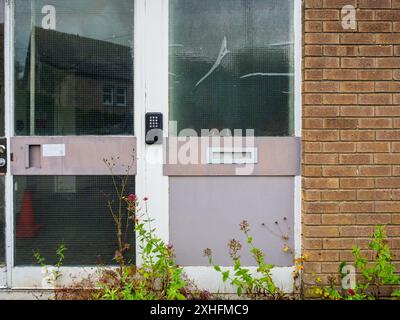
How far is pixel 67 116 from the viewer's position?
3982mm

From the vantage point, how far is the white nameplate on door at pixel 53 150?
13.0 feet

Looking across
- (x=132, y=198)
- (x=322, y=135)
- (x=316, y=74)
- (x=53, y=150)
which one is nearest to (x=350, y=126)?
(x=322, y=135)

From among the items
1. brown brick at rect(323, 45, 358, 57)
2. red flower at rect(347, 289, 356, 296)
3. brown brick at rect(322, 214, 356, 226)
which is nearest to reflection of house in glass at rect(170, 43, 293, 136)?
brown brick at rect(323, 45, 358, 57)

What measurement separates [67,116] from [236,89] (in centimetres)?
139

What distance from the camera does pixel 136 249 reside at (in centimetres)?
402

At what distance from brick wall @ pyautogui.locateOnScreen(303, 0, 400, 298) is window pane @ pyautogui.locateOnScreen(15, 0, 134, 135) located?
150cm

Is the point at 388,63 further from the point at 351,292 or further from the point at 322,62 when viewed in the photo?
the point at 351,292

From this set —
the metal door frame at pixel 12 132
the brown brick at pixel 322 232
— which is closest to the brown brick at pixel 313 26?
the metal door frame at pixel 12 132

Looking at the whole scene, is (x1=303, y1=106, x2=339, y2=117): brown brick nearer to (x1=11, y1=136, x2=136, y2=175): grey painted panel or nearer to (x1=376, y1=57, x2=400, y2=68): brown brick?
(x1=376, y1=57, x2=400, y2=68): brown brick

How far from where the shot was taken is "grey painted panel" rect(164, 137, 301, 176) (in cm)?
396

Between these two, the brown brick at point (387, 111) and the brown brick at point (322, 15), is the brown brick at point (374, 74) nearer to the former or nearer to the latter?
the brown brick at point (387, 111)

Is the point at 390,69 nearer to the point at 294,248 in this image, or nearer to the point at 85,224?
the point at 294,248
